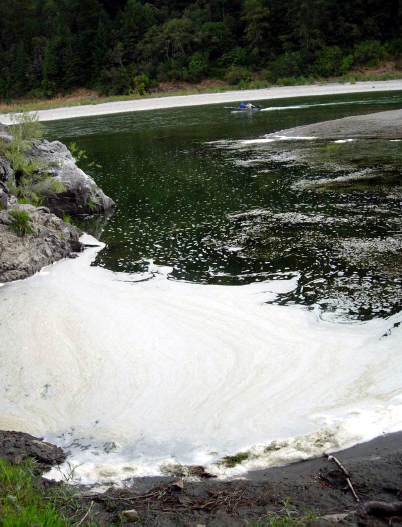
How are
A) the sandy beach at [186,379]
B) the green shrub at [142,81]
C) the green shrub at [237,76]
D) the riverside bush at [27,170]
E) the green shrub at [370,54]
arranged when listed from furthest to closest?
the green shrub at [142,81] → the green shrub at [237,76] → the green shrub at [370,54] → the riverside bush at [27,170] → the sandy beach at [186,379]

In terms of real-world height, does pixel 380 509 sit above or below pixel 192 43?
below

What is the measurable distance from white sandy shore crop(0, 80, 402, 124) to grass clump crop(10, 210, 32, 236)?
1735 inches

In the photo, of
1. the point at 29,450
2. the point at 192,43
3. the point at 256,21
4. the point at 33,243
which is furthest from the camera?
the point at 192,43

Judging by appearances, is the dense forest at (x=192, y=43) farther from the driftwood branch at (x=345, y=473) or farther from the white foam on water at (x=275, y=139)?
the driftwood branch at (x=345, y=473)

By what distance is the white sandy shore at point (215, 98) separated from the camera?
2017 inches

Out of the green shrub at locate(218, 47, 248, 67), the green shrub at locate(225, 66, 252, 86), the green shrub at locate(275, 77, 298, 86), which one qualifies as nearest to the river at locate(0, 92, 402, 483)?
the green shrub at locate(275, 77, 298, 86)

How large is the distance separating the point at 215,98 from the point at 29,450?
2242 inches

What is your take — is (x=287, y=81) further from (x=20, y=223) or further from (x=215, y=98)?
(x=20, y=223)

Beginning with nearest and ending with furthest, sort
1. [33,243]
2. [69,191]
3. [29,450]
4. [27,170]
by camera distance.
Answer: [29,450] → [33,243] → [27,170] → [69,191]

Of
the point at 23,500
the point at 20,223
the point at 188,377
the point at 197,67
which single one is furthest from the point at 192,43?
the point at 23,500

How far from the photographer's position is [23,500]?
137 inches

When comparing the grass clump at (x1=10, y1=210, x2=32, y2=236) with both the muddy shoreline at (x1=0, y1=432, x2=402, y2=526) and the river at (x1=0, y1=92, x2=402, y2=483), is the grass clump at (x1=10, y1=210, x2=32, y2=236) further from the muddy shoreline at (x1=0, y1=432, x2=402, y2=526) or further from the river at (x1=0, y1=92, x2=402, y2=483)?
the muddy shoreline at (x1=0, y1=432, x2=402, y2=526)

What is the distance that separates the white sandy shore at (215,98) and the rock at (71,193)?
39468mm

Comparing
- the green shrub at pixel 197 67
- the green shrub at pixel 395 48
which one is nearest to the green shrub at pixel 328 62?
the green shrub at pixel 395 48
